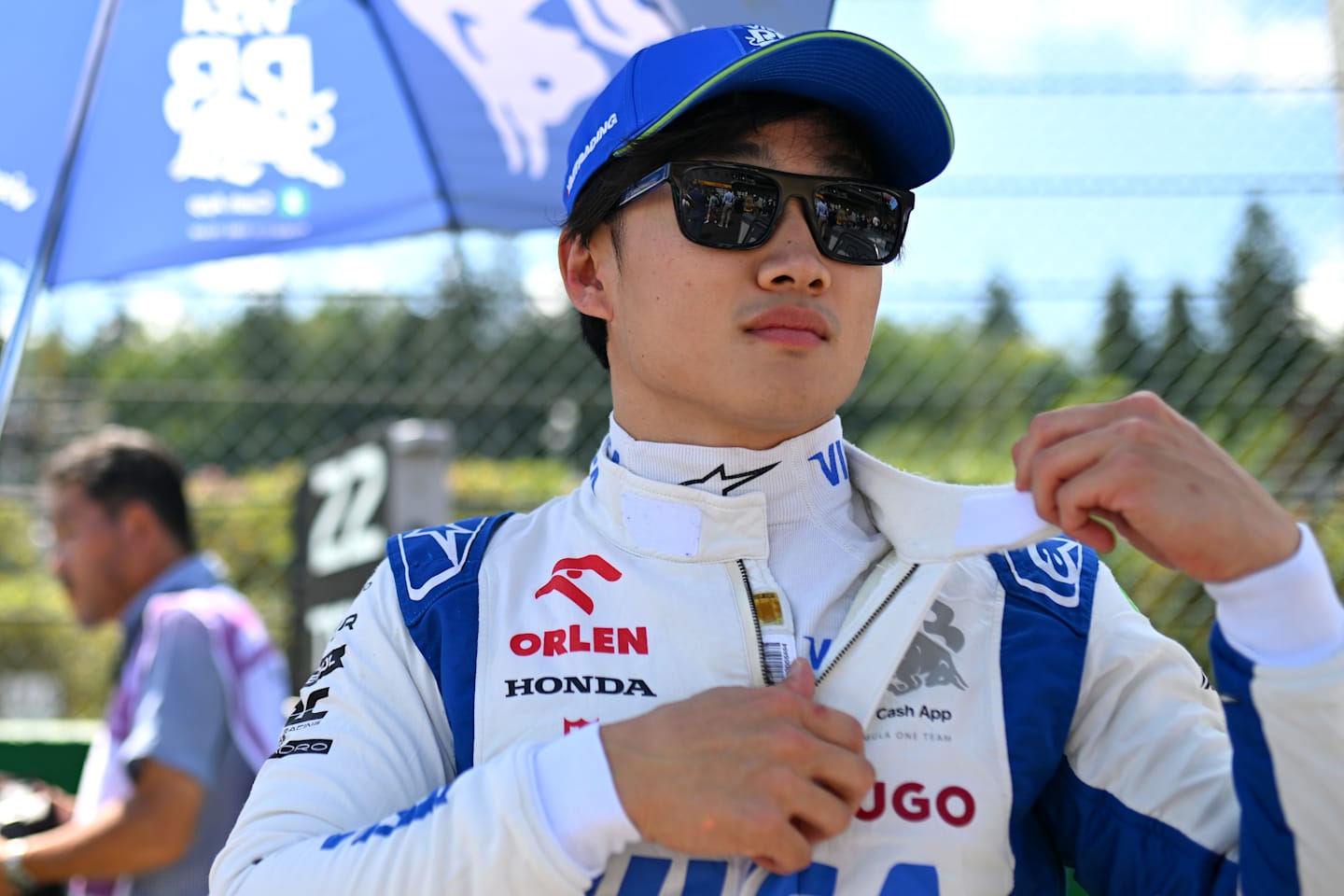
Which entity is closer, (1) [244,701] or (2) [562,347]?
(1) [244,701]

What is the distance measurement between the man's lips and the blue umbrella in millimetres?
1122

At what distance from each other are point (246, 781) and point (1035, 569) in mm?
2473

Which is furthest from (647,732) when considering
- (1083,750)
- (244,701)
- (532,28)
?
(244,701)

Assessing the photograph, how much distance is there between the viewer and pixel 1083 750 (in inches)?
57.6

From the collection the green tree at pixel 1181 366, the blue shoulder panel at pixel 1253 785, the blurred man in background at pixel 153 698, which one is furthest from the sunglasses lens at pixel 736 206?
the green tree at pixel 1181 366

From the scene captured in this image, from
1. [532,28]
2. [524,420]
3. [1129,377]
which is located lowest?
[532,28]

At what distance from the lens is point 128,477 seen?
390 cm

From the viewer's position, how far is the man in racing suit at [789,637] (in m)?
1.24

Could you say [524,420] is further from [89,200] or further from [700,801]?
[700,801]

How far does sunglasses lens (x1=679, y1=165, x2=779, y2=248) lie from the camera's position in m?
1.56

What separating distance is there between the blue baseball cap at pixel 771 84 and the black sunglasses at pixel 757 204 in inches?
3.8

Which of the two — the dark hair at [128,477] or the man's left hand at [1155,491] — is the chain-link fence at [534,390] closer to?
the dark hair at [128,477]

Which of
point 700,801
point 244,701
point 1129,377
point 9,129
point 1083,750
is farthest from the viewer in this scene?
point 1129,377

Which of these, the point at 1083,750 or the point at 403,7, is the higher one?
the point at 403,7
